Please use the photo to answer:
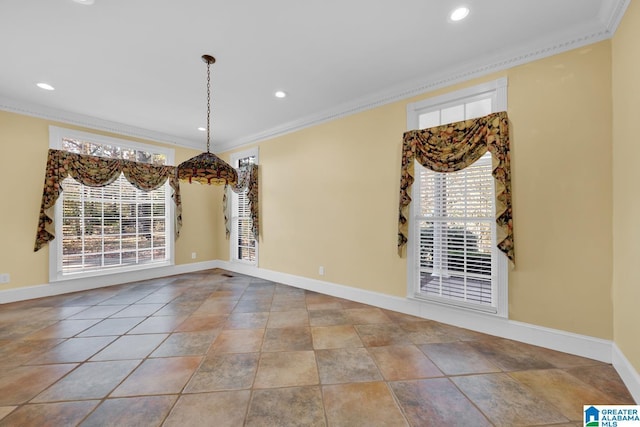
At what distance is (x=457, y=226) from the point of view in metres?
3.00

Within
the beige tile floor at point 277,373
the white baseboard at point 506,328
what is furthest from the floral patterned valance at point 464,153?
the beige tile floor at point 277,373

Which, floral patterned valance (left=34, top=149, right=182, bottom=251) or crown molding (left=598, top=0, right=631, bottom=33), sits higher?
crown molding (left=598, top=0, right=631, bottom=33)

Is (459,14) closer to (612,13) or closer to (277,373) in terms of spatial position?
(612,13)

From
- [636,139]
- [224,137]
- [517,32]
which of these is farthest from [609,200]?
[224,137]

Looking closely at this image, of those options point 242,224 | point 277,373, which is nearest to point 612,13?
point 277,373

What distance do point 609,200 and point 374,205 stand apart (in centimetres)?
221

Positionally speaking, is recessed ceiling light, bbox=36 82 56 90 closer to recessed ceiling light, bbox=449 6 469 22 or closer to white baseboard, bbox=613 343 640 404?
recessed ceiling light, bbox=449 6 469 22

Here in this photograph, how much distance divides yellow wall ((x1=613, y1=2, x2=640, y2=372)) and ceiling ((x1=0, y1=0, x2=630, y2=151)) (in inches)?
13.6

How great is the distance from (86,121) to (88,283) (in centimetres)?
271

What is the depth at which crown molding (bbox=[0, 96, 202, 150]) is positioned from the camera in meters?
3.78

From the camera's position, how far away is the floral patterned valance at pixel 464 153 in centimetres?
262

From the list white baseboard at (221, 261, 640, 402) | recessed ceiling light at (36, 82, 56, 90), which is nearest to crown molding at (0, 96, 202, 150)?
recessed ceiling light at (36, 82, 56, 90)

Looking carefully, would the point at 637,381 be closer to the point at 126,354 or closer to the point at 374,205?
the point at 374,205

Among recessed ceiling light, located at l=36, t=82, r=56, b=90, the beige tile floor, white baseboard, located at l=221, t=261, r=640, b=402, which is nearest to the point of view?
the beige tile floor
